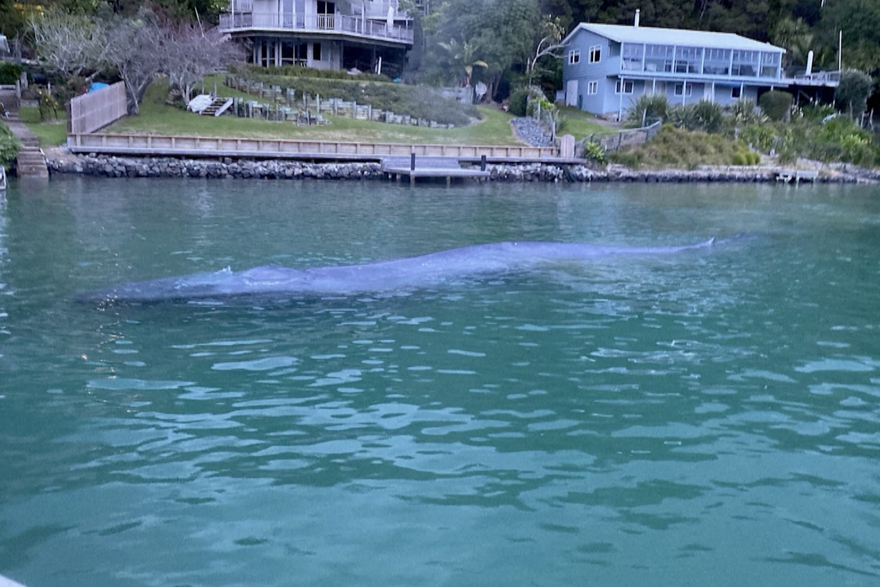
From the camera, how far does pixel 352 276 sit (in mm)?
12531

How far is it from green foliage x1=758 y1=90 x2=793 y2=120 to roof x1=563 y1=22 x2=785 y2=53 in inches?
134

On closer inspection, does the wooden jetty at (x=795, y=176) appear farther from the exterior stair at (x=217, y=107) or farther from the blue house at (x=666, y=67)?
the exterior stair at (x=217, y=107)

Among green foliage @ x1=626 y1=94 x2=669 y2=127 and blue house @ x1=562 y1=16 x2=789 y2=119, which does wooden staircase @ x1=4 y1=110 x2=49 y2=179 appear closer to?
green foliage @ x1=626 y1=94 x2=669 y2=127

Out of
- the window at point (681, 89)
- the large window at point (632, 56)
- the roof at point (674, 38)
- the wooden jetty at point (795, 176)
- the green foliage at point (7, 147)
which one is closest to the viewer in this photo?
the green foliage at point (7, 147)

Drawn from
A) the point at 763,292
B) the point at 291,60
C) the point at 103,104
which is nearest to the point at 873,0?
the point at 291,60

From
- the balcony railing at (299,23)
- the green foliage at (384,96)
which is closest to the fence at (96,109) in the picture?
the green foliage at (384,96)

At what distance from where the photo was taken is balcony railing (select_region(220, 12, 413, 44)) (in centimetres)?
5028

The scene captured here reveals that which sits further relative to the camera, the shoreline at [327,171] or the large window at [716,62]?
the large window at [716,62]

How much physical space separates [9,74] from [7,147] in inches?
638

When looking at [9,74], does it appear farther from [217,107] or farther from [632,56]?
[632,56]

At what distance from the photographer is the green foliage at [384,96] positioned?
44.2m

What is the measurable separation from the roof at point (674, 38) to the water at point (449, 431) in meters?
38.6

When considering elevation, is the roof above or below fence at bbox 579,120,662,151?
above

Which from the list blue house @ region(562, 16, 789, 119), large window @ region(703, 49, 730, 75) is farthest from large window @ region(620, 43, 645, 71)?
large window @ region(703, 49, 730, 75)
